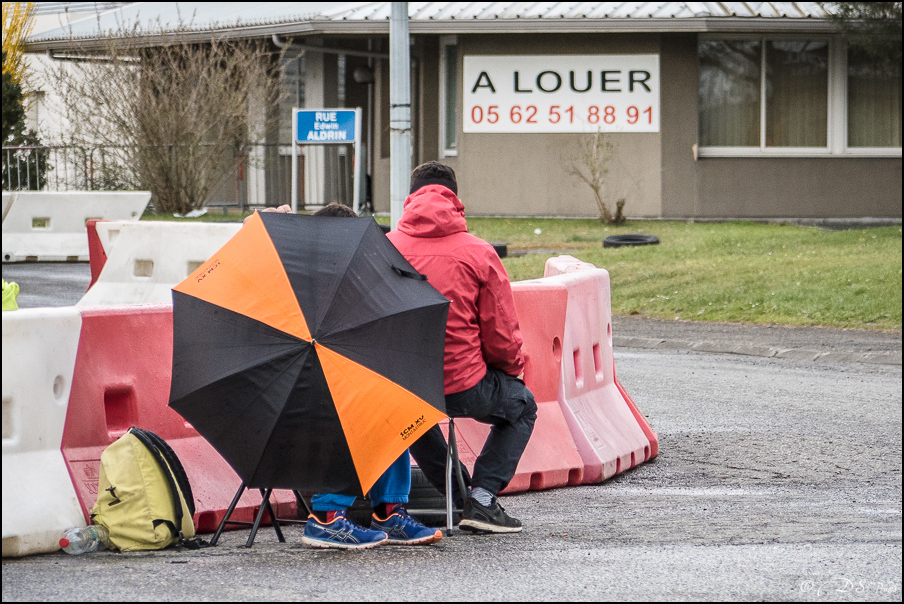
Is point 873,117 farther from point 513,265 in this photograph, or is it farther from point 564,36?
point 513,265

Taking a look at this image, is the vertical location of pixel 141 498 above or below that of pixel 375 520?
above

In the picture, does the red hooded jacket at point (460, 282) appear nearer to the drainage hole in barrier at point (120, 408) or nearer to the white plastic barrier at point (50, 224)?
the drainage hole in barrier at point (120, 408)

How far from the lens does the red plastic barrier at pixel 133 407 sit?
16.3ft

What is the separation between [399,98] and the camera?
1014 cm

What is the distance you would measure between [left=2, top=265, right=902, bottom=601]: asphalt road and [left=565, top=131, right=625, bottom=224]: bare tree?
1346cm

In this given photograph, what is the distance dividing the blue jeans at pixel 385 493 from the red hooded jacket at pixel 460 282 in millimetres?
417

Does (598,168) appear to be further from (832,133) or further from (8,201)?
(8,201)

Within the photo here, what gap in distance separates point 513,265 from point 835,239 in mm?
5522

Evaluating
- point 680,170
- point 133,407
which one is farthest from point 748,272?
point 133,407

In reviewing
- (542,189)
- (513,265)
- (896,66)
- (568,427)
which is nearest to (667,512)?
(568,427)

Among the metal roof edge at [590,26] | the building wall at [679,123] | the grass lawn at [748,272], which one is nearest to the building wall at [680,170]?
the building wall at [679,123]

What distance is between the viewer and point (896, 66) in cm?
2223

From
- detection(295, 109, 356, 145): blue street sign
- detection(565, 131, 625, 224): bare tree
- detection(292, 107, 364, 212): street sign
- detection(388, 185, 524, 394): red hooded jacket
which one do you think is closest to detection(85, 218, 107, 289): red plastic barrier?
detection(292, 107, 364, 212): street sign

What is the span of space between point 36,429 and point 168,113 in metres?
18.2
